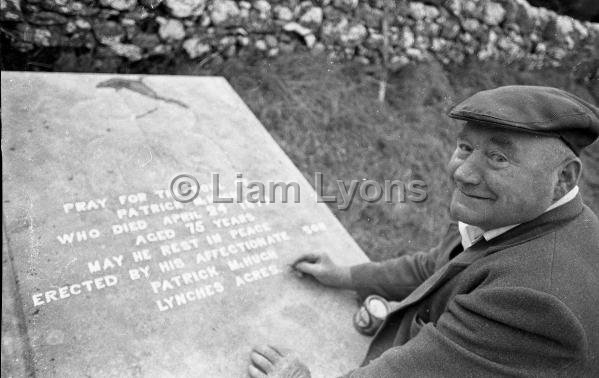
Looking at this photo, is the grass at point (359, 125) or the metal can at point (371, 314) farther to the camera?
the grass at point (359, 125)

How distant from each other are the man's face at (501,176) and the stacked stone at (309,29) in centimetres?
287

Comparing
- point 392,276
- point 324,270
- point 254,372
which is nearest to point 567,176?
point 392,276

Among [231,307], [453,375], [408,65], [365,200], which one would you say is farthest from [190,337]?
[408,65]

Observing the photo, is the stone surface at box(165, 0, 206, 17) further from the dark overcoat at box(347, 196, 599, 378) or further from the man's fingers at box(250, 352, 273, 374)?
the dark overcoat at box(347, 196, 599, 378)

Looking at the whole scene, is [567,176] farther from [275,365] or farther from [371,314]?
[275,365]

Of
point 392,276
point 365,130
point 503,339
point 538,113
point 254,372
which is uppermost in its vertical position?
point 538,113

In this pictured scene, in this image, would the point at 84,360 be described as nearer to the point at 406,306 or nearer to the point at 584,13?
the point at 406,306

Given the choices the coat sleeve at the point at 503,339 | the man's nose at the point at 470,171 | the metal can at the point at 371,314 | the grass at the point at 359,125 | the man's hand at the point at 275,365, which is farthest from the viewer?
the grass at the point at 359,125

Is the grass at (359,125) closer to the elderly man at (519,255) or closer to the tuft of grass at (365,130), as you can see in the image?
the tuft of grass at (365,130)

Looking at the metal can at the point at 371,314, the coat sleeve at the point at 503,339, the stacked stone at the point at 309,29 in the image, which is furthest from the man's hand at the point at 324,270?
the stacked stone at the point at 309,29

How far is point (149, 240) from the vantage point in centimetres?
204

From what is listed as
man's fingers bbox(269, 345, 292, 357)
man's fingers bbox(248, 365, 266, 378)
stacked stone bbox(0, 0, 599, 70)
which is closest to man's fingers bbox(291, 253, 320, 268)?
man's fingers bbox(269, 345, 292, 357)

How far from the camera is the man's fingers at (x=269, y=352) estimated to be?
5.68 feet

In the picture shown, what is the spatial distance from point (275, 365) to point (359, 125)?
2.91 m
